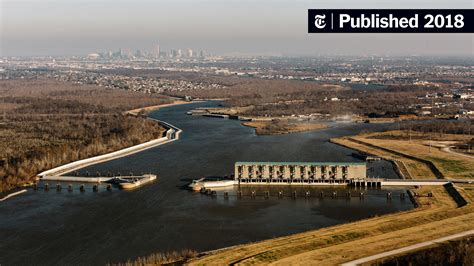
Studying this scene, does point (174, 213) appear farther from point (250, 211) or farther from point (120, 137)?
point (120, 137)

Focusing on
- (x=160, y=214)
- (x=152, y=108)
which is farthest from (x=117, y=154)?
(x=152, y=108)

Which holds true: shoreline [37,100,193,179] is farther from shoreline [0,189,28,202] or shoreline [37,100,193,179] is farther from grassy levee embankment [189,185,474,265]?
grassy levee embankment [189,185,474,265]

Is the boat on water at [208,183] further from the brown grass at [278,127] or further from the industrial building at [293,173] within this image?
the brown grass at [278,127]

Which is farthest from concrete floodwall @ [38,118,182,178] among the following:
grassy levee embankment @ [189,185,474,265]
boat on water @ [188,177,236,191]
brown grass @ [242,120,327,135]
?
grassy levee embankment @ [189,185,474,265]

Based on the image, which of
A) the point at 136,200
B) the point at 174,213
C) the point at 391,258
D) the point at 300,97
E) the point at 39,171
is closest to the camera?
the point at 391,258

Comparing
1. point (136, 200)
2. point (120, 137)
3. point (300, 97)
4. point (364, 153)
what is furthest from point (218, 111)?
point (136, 200)

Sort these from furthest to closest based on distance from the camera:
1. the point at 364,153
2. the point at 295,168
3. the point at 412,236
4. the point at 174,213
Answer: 1. the point at 364,153
2. the point at 295,168
3. the point at 174,213
4. the point at 412,236

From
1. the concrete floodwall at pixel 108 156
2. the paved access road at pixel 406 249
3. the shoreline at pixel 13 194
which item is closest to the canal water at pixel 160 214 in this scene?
the shoreline at pixel 13 194
